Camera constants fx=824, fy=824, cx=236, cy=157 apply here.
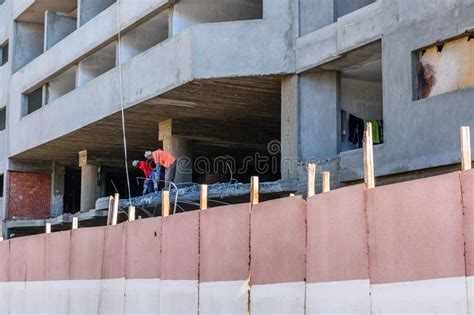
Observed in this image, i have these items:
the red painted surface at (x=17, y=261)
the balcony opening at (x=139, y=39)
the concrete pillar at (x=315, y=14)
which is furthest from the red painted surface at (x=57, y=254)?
the concrete pillar at (x=315, y=14)

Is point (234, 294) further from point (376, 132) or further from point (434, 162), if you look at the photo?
point (376, 132)

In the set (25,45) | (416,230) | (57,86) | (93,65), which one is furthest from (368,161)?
(25,45)

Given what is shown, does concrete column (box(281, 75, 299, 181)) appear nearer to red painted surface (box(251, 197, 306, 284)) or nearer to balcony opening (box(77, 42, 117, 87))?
red painted surface (box(251, 197, 306, 284))

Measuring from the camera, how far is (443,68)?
15078mm

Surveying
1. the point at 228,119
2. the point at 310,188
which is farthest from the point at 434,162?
the point at 228,119

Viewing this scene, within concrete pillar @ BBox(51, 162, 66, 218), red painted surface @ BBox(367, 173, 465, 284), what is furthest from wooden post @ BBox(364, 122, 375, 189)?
concrete pillar @ BBox(51, 162, 66, 218)

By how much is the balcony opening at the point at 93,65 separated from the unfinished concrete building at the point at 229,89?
0.07m

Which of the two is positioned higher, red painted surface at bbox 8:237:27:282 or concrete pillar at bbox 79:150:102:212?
concrete pillar at bbox 79:150:102:212

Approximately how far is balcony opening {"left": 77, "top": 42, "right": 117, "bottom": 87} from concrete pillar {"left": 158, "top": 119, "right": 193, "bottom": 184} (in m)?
4.34

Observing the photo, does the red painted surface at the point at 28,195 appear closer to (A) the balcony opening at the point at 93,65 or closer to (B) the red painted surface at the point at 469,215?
(A) the balcony opening at the point at 93,65

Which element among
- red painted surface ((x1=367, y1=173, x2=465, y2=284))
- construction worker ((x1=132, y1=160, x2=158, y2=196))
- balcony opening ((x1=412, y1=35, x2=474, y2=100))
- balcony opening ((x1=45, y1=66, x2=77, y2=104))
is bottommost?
red painted surface ((x1=367, y1=173, x2=465, y2=284))

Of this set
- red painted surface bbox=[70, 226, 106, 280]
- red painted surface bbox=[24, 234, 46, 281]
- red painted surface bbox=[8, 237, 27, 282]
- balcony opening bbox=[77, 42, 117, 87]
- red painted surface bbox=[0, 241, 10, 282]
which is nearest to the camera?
red painted surface bbox=[70, 226, 106, 280]

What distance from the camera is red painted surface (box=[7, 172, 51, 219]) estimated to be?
32719mm

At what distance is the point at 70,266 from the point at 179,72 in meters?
5.32
